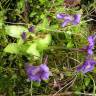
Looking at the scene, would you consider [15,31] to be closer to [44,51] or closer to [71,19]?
[44,51]

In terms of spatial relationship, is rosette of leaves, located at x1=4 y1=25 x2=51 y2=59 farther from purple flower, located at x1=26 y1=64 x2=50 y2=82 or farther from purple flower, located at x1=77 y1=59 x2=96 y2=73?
purple flower, located at x1=77 y1=59 x2=96 y2=73

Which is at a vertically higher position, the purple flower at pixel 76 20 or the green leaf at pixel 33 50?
the purple flower at pixel 76 20

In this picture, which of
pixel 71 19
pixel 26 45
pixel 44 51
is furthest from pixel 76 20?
pixel 26 45

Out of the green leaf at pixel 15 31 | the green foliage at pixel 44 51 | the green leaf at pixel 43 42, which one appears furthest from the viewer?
the green foliage at pixel 44 51

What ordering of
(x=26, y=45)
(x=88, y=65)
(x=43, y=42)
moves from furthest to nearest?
(x=88, y=65)
(x=26, y=45)
(x=43, y=42)

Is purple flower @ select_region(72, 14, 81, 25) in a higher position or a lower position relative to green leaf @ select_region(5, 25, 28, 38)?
higher

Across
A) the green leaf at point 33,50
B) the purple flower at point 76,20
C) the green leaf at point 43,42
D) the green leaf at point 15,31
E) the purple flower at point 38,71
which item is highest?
the purple flower at point 76,20

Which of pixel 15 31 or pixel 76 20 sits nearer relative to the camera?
pixel 15 31

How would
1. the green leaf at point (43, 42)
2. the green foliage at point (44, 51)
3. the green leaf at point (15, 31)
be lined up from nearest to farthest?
the green leaf at point (43, 42) → the green leaf at point (15, 31) → the green foliage at point (44, 51)

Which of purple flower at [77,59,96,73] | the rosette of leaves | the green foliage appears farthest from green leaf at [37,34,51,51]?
purple flower at [77,59,96,73]

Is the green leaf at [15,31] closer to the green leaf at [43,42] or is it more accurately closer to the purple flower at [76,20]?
the green leaf at [43,42]

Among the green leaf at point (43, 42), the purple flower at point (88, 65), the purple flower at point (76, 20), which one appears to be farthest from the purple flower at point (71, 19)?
the green leaf at point (43, 42)

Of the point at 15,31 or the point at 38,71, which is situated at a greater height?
the point at 15,31
